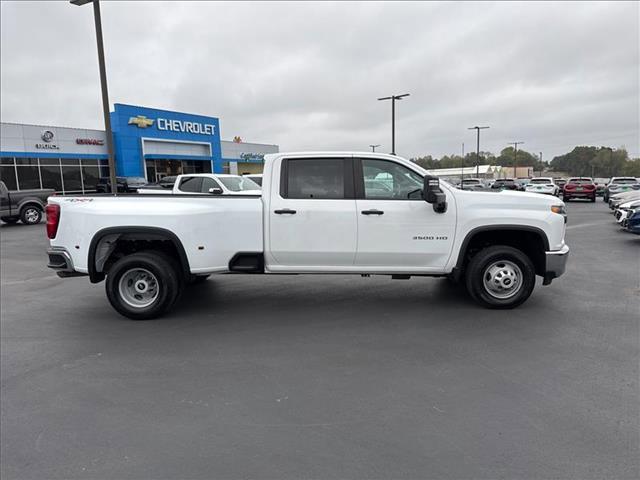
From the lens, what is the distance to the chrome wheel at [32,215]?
17188mm

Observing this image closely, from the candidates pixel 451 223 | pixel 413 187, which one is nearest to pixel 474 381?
pixel 451 223

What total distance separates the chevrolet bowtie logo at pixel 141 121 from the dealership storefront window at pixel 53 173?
4192mm

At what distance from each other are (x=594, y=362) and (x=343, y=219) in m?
2.92

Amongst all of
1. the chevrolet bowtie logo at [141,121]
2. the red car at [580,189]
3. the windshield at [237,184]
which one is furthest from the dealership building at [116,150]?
the red car at [580,189]

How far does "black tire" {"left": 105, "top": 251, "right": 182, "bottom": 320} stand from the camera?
205 inches

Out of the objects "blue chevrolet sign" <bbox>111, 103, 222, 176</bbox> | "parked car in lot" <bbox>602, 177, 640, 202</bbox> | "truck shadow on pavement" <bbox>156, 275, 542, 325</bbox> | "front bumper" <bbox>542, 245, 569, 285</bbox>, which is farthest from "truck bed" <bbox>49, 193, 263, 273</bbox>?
"blue chevrolet sign" <bbox>111, 103, 222, 176</bbox>

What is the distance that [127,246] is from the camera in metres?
5.62

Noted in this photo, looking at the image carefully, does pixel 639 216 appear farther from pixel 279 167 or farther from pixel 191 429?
pixel 191 429

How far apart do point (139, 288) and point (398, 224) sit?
336cm

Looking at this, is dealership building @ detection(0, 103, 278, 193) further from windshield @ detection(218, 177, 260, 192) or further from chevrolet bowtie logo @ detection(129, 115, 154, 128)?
windshield @ detection(218, 177, 260, 192)

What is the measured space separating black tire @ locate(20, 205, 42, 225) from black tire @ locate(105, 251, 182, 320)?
49.3ft

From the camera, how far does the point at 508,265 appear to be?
5355 mm

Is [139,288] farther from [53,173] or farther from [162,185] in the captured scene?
[53,173]

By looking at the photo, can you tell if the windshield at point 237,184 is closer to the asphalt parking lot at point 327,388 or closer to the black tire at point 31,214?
the asphalt parking lot at point 327,388
